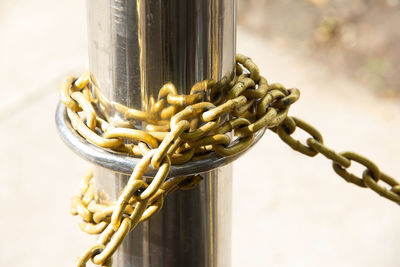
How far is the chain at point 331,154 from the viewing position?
0.73 metres

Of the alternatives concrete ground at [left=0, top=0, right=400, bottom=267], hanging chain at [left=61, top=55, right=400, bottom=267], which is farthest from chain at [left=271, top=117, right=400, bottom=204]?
concrete ground at [left=0, top=0, right=400, bottom=267]

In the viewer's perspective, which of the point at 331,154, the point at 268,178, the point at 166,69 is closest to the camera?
the point at 166,69

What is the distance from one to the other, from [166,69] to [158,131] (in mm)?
57

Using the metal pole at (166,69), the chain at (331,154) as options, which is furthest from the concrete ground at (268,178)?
the metal pole at (166,69)

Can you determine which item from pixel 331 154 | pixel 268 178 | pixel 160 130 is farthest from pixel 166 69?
pixel 268 178

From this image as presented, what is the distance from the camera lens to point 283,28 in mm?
3537

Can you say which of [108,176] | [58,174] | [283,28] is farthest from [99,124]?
[283,28]

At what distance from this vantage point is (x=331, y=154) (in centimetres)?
75

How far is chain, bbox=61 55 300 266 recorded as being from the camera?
0.54 m

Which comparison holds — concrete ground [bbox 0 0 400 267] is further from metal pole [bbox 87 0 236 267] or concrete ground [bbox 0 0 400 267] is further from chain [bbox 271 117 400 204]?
metal pole [bbox 87 0 236 267]

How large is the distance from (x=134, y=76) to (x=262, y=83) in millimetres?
147

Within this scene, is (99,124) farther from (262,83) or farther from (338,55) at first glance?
(338,55)

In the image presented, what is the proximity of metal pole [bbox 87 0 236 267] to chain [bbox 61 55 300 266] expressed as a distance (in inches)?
0.5

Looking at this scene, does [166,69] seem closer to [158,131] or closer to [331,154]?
[158,131]
